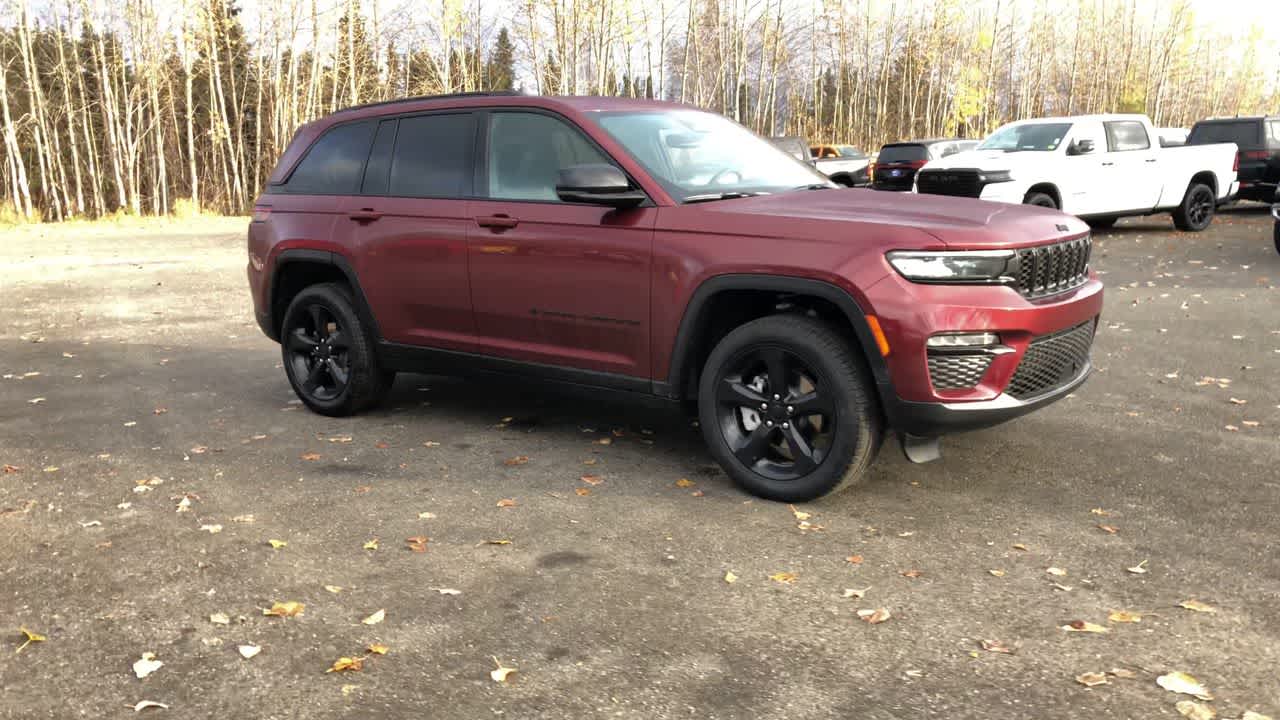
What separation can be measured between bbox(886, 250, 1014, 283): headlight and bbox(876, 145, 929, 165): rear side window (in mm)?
19399

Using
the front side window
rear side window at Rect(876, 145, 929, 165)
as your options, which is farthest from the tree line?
the front side window

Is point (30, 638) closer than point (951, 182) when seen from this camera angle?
Yes

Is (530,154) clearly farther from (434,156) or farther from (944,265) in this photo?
(944,265)

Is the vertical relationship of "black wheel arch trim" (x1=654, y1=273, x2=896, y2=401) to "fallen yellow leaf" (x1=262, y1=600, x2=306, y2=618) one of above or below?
above

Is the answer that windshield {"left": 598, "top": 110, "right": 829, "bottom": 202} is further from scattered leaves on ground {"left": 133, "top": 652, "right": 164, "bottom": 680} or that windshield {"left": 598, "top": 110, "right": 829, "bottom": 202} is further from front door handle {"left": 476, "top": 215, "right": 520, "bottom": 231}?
scattered leaves on ground {"left": 133, "top": 652, "right": 164, "bottom": 680}

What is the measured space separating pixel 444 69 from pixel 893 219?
36647 millimetres

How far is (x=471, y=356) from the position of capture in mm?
6020

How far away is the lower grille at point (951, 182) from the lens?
15.9m

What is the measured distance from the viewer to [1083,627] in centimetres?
361

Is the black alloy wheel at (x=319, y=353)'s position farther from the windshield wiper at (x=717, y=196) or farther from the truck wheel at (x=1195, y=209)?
the truck wheel at (x=1195, y=209)

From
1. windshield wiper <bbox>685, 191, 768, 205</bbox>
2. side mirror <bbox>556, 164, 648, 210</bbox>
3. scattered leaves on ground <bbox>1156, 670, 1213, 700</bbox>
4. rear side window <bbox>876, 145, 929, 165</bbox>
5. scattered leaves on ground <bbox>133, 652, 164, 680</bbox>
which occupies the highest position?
side mirror <bbox>556, 164, 648, 210</bbox>

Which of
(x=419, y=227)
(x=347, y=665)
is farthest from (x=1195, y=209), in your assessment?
(x=347, y=665)

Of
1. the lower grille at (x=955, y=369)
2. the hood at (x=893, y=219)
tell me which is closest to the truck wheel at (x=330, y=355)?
the hood at (x=893, y=219)

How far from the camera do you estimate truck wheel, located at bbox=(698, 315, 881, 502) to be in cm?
470
